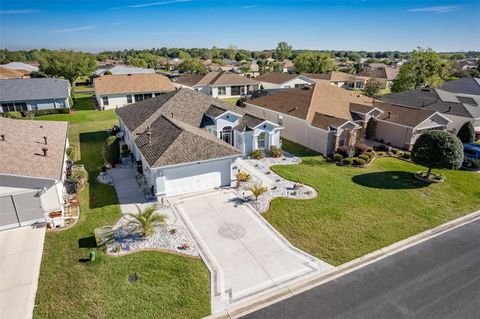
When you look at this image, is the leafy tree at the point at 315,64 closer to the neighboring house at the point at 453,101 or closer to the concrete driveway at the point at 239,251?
the neighboring house at the point at 453,101

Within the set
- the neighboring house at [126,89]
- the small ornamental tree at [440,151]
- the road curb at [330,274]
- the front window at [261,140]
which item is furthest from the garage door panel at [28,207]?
the neighboring house at [126,89]

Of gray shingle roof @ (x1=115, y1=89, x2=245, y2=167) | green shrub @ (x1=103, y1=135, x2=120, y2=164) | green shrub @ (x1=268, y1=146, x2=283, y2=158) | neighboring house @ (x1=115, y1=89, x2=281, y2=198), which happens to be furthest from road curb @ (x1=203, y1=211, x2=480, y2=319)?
green shrub @ (x1=103, y1=135, x2=120, y2=164)

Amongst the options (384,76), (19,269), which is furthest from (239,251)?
(384,76)

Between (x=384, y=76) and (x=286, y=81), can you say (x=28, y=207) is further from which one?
(x=384, y=76)

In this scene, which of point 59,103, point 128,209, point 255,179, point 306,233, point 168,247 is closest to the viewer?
point 168,247

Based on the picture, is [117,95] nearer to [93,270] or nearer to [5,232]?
[5,232]

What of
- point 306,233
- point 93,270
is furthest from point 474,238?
point 93,270

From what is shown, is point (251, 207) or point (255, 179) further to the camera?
point (255, 179)
